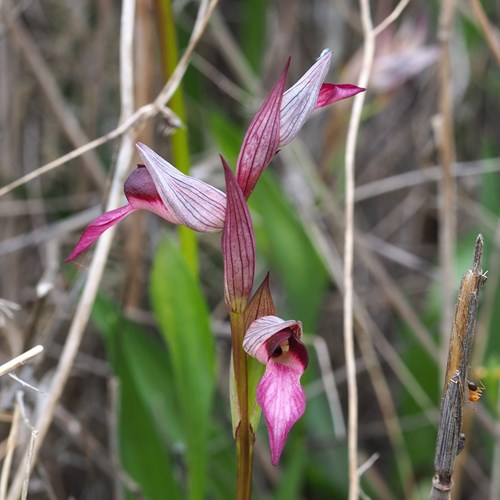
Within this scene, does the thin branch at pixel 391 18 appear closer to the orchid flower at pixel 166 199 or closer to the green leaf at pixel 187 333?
the green leaf at pixel 187 333

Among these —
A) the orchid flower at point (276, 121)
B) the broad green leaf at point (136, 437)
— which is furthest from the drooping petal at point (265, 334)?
the broad green leaf at point (136, 437)

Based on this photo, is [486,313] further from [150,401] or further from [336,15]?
[336,15]

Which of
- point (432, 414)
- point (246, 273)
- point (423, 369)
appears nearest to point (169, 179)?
point (246, 273)

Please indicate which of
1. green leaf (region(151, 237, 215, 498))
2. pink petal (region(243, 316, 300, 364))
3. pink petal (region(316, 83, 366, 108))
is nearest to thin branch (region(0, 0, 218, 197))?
green leaf (region(151, 237, 215, 498))

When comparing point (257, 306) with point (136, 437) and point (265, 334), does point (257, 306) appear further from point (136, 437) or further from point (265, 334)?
point (136, 437)

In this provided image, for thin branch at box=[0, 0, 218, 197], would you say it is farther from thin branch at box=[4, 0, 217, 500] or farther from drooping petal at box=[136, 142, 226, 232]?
drooping petal at box=[136, 142, 226, 232]

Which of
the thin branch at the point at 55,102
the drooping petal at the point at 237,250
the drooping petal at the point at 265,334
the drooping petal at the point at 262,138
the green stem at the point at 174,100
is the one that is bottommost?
the drooping petal at the point at 265,334
